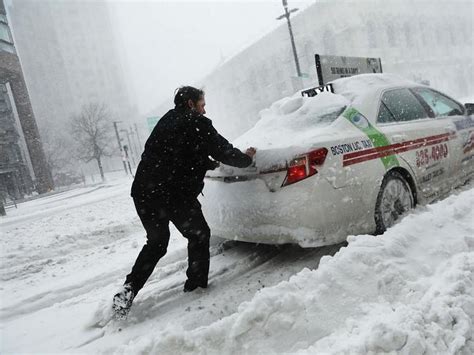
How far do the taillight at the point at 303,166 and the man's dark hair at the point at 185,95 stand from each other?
0.94 metres

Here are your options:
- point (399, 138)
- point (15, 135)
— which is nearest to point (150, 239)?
point (399, 138)

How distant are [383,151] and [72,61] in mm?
97494

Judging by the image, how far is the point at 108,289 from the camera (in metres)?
3.99

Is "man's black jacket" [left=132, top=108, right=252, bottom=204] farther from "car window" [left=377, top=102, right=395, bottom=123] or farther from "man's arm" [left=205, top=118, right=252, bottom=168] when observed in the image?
"car window" [left=377, top=102, right=395, bottom=123]

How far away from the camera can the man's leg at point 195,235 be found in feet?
10.3

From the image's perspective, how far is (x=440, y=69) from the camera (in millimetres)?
39906

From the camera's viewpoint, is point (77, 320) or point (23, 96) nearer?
point (77, 320)

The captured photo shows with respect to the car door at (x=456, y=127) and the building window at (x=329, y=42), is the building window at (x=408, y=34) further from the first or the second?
the car door at (x=456, y=127)

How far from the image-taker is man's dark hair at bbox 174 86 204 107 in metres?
3.16

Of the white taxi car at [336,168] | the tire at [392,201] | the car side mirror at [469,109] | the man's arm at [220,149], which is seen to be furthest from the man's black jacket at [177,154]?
the car side mirror at [469,109]

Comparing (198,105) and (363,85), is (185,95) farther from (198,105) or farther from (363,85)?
(363,85)

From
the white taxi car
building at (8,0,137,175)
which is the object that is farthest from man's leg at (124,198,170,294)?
building at (8,0,137,175)

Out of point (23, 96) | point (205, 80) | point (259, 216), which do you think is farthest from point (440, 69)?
point (259, 216)

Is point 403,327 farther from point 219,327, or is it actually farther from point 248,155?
point 248,155
